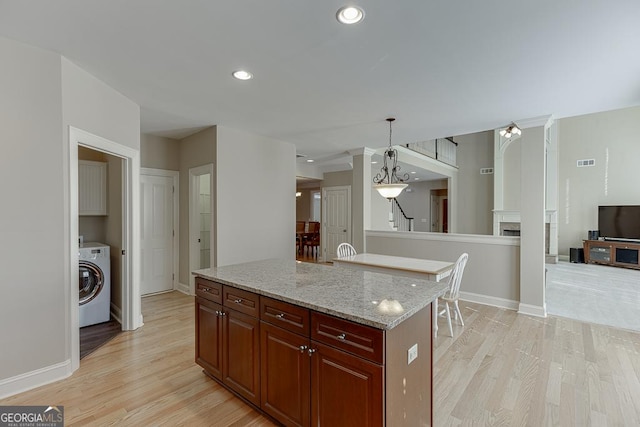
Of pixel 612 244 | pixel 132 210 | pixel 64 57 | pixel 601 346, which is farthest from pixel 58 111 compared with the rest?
pixel 612 244

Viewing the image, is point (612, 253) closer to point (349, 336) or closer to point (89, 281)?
point (349, 336)

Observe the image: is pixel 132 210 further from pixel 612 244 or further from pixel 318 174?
pixel 612 244

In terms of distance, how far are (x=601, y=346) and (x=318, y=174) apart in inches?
257

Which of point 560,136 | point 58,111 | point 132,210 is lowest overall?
point 132,210

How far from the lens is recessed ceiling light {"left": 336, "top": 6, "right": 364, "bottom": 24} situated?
70.8 inches

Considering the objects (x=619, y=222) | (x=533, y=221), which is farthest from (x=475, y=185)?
(x=533, y=221)

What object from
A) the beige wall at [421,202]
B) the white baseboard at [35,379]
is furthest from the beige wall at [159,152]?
the beige wall at [421,202]

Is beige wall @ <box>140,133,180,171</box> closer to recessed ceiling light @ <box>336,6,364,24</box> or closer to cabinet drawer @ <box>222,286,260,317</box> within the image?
cabinet drawer @ <box>222,286,260,317</box>

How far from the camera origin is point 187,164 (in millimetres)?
4816

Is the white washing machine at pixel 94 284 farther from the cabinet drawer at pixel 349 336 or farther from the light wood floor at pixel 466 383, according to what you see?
the cabinet drawer at pixel 349 336

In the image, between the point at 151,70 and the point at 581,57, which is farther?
the point at 151,70

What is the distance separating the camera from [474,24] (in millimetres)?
1942

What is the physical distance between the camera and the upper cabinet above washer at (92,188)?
392 centimetres

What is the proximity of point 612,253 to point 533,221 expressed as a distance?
19.0 ft
